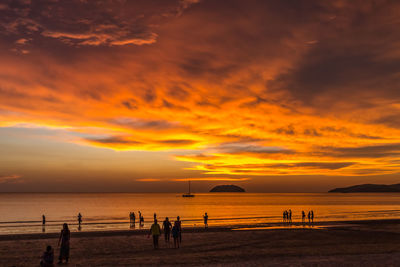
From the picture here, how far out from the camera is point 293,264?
16391 mm

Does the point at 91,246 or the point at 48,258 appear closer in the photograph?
the point at 48,258

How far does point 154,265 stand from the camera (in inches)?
672

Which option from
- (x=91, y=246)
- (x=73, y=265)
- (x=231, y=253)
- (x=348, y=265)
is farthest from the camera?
(x=91, y=246)

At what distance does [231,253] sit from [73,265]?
9.04 meters

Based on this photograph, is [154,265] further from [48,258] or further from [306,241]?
[306,241]

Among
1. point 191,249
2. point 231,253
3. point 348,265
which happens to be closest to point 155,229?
point 191,249

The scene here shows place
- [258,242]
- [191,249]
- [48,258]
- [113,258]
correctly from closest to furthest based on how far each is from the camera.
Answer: [48,258] < [113,258] < [191,249] < [258,242]

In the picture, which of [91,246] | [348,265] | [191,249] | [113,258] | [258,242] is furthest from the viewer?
[258,242]

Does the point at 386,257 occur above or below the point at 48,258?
below

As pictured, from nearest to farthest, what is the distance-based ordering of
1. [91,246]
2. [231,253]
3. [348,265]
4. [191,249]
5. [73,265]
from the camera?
[348,265], [73,265], [231,253], [191,249], [91,246]

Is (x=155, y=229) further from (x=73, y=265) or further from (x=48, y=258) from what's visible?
(x=48, y=258)

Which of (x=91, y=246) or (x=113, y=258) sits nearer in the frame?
(x=113, y=258)

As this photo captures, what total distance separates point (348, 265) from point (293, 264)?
247cm

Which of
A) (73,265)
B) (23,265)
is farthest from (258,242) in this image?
(23,265)
